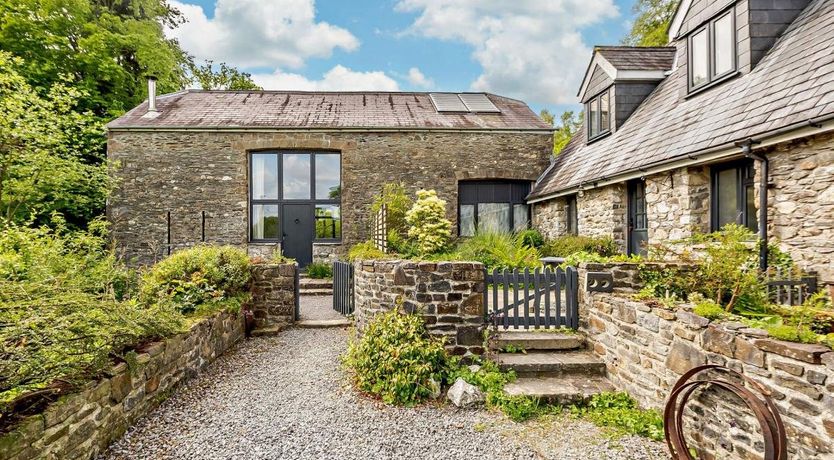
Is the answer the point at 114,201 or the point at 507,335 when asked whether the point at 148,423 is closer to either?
the point at 507,335

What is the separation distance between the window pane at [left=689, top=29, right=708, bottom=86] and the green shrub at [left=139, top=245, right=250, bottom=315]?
9.23 metres

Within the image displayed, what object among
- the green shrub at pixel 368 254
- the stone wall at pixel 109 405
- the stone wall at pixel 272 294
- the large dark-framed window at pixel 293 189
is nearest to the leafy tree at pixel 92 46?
the large dark-framed window at pixel 293 189

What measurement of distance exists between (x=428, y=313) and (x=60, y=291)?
3.44 m

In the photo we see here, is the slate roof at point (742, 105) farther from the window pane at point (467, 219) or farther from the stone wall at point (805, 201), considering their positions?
the window pane at point (467, 219)

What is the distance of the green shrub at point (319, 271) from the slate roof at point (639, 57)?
9584 millimetres

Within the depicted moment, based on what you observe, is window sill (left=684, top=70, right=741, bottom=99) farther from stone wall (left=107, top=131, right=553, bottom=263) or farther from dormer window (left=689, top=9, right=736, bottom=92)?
stone wall (left=107, top=131, right=553, bottom=263)

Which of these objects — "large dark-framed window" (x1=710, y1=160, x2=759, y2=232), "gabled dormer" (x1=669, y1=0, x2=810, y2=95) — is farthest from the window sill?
"large dark-framed window" (x1=710, y1=160, x2=759, y2=232)

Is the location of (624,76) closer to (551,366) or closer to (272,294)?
(551,366)

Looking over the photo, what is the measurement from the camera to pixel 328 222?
12.7m

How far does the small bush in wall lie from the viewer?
8.80 meters

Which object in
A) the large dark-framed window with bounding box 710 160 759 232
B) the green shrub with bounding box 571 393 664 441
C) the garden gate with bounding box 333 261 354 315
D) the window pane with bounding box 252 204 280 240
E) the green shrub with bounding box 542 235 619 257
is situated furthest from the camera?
the window pane with bounding box 252 204 280 240

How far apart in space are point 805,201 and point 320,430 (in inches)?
247

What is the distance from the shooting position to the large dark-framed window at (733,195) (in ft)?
18.8

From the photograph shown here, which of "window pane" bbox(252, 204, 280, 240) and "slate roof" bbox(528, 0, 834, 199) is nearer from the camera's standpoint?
"slate roof" bbox(528, 0, 834, 199)
